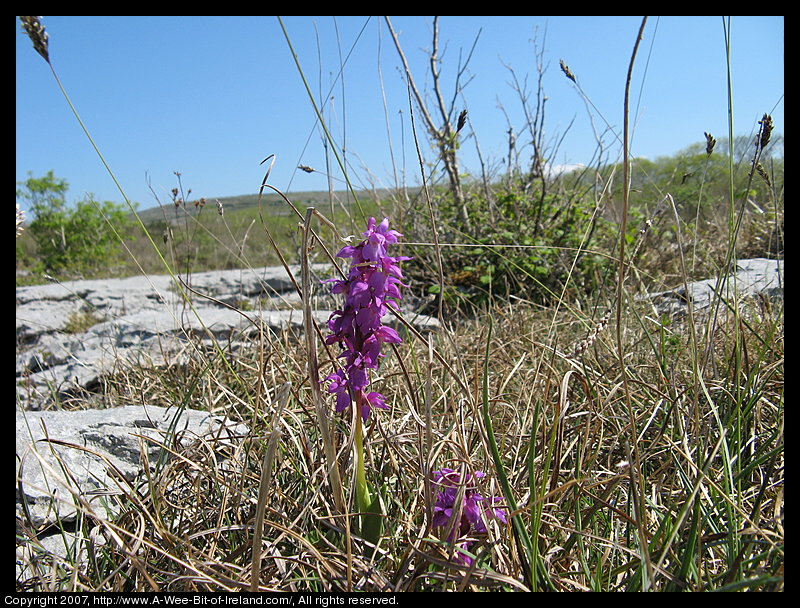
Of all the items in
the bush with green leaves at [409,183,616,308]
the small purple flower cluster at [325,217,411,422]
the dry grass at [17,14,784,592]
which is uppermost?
the bush with green leaves at [409,183,616,308]

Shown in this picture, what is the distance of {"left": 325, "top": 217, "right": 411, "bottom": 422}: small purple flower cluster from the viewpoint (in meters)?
1.00

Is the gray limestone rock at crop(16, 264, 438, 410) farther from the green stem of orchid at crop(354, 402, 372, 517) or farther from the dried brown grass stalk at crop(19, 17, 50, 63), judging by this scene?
the dried brown grass stalk at crop(19, 17, 50, 63)

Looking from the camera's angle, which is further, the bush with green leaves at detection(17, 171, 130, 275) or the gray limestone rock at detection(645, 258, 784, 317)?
the bush with green leaves at detection(17, 171, 130, 275)

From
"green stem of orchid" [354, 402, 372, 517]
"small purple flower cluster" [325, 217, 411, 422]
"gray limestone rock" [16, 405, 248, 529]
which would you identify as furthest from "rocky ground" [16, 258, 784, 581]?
"green stem of orchid" [354, 402, 372, 517]

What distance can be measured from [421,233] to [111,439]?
142 inches

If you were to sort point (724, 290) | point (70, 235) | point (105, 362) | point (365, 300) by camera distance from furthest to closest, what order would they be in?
point (70, 235) < point (105, 362) < point (724, 290) < point (365, 300)

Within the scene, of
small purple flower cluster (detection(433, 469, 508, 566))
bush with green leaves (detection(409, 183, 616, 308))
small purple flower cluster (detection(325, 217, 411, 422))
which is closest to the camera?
small purple flower cluster (detection(325, 217, 411, 422))

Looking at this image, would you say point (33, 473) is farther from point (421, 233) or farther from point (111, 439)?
point (421, 233)

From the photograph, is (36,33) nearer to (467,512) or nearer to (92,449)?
(92,449)

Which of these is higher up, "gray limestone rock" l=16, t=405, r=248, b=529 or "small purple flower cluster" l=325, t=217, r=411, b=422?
"small purple flower cluster" l=325, t=217, r=411, b=422

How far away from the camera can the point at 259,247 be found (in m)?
13.7

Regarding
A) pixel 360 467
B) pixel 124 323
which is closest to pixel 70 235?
pixel 124 323

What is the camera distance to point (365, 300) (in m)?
1.01
